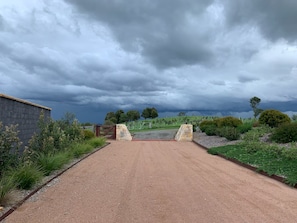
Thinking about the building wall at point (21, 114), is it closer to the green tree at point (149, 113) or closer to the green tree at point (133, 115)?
the green tree at point (133, 115)

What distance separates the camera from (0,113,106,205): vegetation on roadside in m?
8.43

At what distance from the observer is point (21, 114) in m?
13.4

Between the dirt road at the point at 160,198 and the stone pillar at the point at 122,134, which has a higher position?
the stone pillar at the point at 122,134

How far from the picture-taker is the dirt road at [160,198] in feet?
22.1

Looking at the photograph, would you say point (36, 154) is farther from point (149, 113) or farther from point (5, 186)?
point (149, 113)

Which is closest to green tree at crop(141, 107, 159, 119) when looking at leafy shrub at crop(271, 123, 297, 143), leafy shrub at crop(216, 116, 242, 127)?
leafy shrub at crop(216, 116, 242, 127)

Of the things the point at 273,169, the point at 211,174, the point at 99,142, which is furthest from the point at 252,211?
the point at 99,142

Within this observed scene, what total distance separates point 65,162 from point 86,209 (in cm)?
638

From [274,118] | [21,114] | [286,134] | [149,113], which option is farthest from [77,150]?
[149,113]

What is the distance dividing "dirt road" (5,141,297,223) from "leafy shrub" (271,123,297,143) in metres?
6.44

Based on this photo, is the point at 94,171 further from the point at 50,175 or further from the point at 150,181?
the point at 150,181

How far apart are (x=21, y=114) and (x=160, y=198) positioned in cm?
753

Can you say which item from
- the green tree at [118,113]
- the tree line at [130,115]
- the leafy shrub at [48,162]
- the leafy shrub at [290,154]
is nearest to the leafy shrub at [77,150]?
the leafy shrub at [48,162]

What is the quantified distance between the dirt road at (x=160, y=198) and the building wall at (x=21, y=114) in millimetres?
2759
